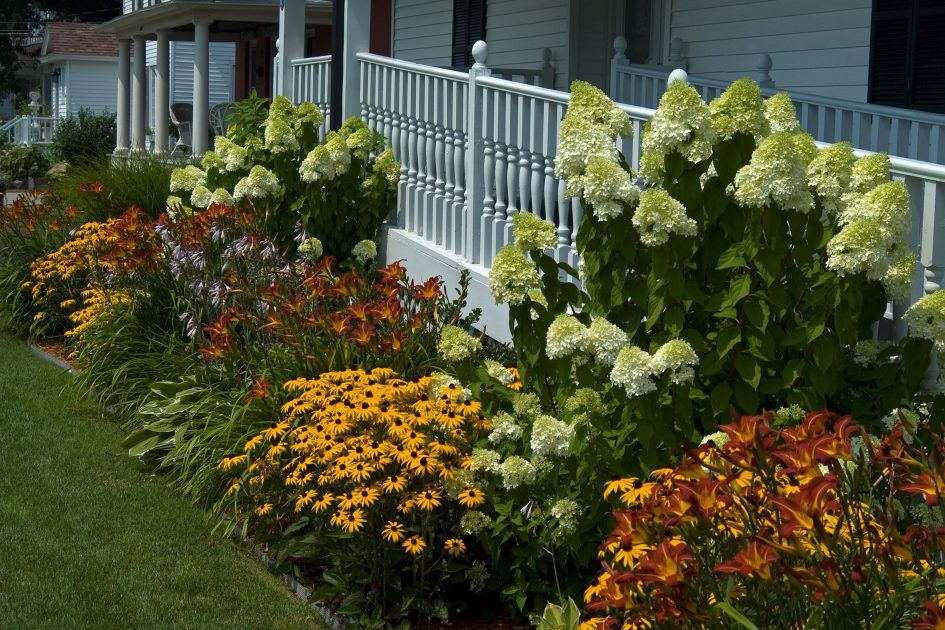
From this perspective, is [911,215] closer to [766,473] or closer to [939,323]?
[939,323]

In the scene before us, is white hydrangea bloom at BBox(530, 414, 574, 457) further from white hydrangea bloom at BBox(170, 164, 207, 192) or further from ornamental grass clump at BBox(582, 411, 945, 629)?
white hydrangea bloom at BBox(170, 164, 207, 192)

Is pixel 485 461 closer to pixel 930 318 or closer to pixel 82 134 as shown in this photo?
pixel 930 318

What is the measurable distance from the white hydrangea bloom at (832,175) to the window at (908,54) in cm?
445

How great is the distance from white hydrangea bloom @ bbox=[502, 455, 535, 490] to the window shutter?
17.6 feet

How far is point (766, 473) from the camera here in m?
3.02

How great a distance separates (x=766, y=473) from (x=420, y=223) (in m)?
5.99

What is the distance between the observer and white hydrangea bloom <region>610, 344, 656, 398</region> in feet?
13.0

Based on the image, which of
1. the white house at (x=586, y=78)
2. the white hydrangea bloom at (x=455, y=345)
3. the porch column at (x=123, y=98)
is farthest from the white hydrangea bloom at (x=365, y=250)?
the porch column at (x=123, y=98)

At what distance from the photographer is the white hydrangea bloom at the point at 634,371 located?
3.97m

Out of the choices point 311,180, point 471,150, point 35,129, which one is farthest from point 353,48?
point 35,129

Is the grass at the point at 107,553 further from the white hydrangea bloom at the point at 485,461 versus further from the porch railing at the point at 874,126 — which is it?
the porch railing at the point at 874,126

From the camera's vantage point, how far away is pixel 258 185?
29.3 ft

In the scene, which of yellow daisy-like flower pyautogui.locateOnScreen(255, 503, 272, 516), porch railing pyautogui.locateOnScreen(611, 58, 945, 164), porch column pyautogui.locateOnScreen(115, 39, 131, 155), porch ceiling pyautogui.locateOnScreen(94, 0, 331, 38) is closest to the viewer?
yellow daisy-like flower pyautogui.locateOnScreen(255, 503, 272, 516)

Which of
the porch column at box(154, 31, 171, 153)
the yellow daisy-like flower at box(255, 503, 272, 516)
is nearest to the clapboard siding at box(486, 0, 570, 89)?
the yellow daisy-like flower at box(255, 503, 272, 516)
